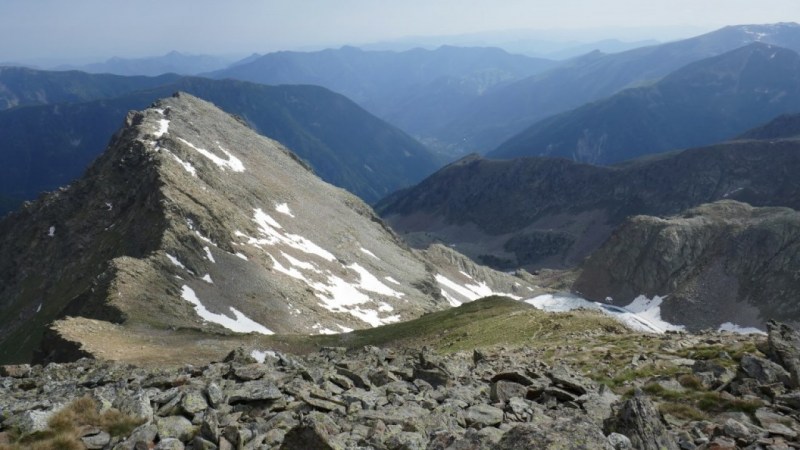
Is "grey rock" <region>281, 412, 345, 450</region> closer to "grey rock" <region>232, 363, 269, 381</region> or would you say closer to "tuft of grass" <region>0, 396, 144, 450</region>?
"tuft of grass" <region>0, 396, 144, 450</region>

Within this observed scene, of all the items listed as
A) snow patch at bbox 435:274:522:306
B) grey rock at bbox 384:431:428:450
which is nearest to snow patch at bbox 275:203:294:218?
snow patch at bbox 435:274:522:306

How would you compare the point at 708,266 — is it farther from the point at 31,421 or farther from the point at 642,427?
the point at 31,421

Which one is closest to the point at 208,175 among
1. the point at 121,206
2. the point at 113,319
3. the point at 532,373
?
the point at 121,206

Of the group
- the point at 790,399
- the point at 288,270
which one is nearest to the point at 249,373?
the point at 790,399

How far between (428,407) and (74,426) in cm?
1075

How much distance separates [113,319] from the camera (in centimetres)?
6456

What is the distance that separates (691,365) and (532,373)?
8287mm

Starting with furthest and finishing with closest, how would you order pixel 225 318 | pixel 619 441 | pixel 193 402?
pixel 225 318 < pixel 193 402 < pixel 619 441

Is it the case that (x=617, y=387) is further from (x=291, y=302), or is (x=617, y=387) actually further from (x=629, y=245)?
(x=629, y=245)

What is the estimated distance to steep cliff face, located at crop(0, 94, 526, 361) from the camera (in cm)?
7731

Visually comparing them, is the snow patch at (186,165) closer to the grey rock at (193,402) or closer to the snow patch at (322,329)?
the snow patch at (322,329)

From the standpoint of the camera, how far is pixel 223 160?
13862cm

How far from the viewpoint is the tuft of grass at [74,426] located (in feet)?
49.0

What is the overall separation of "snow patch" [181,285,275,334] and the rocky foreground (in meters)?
50.3
